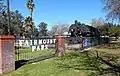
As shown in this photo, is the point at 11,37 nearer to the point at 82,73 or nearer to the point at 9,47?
the point at 9,47

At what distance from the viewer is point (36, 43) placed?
2127 cm

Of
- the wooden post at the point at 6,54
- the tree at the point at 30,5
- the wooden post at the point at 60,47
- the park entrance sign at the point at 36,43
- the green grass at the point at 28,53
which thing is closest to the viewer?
the wooden post at the point at 6,54

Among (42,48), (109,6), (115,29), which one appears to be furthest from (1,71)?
(115,29)

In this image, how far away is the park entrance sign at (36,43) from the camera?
18447 millimetres

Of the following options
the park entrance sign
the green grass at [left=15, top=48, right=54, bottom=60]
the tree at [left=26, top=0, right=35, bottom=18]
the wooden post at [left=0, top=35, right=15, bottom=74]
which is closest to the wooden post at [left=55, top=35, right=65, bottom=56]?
the green grass at [left=15, top=48, right=54, bottom=60]

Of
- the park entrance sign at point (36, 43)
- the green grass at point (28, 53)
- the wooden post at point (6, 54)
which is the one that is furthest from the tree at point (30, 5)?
the wooden post at point (6, 54)

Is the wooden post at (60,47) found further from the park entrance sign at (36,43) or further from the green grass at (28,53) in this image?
the park entrance sign at (36,43)

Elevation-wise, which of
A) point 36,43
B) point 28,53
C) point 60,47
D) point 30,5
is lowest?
point 28,53

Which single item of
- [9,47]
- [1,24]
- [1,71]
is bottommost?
[1,71]

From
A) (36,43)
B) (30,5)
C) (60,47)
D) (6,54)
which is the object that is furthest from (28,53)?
(30,5)

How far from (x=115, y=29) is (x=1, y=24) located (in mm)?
24308

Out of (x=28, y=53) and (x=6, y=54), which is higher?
(x=6, y=54)

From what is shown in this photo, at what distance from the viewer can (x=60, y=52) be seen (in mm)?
20891

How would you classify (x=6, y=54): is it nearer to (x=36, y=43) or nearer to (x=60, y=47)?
(x=36, y=43)
